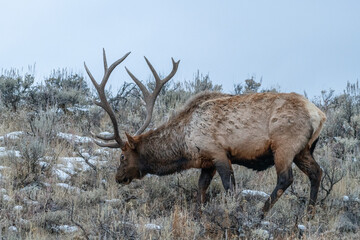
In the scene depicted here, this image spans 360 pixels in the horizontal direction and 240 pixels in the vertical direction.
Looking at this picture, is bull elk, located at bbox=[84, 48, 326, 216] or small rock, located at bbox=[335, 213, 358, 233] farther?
bull elk, located at bbox=[84, 48, 326, 216]

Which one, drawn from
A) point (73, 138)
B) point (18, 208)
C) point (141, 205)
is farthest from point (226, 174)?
point (73, 138)

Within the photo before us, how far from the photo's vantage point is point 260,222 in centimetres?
570

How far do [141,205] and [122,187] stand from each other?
30.8 inches

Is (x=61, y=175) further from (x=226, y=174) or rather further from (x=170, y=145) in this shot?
(x=226, y=174)

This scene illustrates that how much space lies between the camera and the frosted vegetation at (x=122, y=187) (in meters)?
5.69

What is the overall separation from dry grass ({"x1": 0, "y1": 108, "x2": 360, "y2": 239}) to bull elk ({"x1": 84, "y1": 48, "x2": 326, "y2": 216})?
34 cm

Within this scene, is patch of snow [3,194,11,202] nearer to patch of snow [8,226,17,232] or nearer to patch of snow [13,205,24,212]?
patch of snow [13,205,24,212]

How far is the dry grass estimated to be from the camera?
5.62 metres

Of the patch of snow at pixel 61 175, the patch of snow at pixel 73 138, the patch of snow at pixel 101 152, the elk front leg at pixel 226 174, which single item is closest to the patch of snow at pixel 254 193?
the elk front leg at pixel 226 174

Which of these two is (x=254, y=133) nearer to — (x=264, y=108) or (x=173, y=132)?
(x=264, y=108)

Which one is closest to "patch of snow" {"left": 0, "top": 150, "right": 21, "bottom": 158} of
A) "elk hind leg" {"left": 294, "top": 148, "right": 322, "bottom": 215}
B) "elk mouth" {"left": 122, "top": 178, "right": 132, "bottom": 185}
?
"elk mouth" {"left": 122, "top": 178, "right": 132, "bottom": 185}

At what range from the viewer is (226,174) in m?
6.73

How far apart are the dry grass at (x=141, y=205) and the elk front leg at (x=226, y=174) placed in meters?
0.15

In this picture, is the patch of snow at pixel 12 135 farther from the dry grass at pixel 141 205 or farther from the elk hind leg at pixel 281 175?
the elk hind leg at pixel 281 175
